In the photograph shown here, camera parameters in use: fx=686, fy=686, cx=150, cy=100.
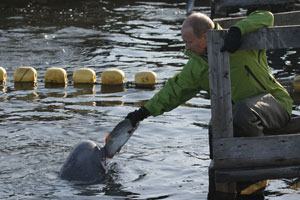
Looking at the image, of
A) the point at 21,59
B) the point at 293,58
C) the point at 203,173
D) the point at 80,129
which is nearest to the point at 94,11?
the point at 21,59

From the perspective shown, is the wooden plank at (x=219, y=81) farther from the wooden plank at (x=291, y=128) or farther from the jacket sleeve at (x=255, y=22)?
the wooden plank at (x=291, y=128)

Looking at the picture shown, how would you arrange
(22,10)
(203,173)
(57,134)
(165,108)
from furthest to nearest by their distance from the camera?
(22,10) < (57,134) < (203,173) < (165,108)

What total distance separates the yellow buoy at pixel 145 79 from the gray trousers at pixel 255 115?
633 centimetres

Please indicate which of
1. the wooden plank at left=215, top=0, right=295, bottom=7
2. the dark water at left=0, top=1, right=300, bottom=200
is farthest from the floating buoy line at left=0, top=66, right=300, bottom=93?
the wooden plank at left=215, top=0, right=295, bottom=7

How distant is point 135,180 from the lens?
7652 mm

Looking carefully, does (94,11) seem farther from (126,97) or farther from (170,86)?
(170,86)

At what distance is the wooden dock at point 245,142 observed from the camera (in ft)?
20.3

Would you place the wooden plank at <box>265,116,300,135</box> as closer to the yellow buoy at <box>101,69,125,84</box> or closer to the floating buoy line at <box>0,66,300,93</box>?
the floating buoy line at <box>0,66,300,93</box>

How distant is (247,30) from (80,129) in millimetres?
4308

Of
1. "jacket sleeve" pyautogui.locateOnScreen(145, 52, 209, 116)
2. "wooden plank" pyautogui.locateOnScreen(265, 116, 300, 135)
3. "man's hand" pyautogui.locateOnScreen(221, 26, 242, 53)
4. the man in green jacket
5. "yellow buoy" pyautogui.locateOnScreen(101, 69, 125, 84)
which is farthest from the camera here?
"yellow buoy" pyautogui.locateOnScreen(101, 69, 125, 84)

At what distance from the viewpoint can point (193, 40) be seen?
21.7 ft

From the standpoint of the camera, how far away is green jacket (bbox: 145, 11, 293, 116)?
662 cm

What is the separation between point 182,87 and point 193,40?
621mm

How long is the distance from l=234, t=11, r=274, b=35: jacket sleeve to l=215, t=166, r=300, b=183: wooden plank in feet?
4.27
